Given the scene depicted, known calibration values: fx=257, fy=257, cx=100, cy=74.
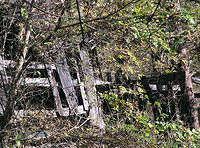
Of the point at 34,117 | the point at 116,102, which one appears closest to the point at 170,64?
the point at 116,102

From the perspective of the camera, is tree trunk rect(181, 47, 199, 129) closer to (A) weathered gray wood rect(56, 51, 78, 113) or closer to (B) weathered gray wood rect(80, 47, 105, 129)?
(B) weathered gray wood rect(80, 47, 105, 129)

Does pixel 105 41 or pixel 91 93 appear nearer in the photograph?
pixel 105 41

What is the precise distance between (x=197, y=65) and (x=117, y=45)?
493 cm

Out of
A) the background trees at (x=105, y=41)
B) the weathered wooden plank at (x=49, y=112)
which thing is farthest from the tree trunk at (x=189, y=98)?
the weathered wooden plank at (x=49, y=112)

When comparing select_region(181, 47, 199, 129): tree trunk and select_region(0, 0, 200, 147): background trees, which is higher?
select_region(0, 0, 200, 147): background trees

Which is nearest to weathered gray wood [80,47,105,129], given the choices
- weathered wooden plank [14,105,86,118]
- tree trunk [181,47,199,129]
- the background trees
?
the background trees

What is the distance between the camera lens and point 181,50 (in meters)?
6.95

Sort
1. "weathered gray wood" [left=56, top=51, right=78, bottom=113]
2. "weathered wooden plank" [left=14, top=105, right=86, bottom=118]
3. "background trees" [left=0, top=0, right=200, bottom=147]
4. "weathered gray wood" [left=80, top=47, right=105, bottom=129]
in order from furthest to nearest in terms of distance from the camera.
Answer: "weathered gray wood" [left=80, top=47, right=105, bottom=129] < "weathered gray wood" [left=56, top=51, right=78, bottom=113] < "weathered wooden plank" [left=14, top=105, right=86, bottom=118] < "background trees" [left=0, top=0, right=200, bottom=147]

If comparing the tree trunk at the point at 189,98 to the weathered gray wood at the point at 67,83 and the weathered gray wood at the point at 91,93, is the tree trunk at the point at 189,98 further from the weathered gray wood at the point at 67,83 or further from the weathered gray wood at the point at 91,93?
the weathered gray wood at the point at 67,83

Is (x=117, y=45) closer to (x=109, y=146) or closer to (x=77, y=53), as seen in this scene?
(x=77, y=53)

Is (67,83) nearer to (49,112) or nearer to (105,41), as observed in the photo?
(49,112)

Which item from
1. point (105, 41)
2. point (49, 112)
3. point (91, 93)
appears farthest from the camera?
point (91, 93)

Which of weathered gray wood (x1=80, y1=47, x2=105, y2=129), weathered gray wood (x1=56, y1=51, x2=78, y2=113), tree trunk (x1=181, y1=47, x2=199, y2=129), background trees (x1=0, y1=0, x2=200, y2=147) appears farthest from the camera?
tree trunk (x1=181, y1=47, x2=199, y2=129)

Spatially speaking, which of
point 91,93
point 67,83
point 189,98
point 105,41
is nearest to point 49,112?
point 67,83
